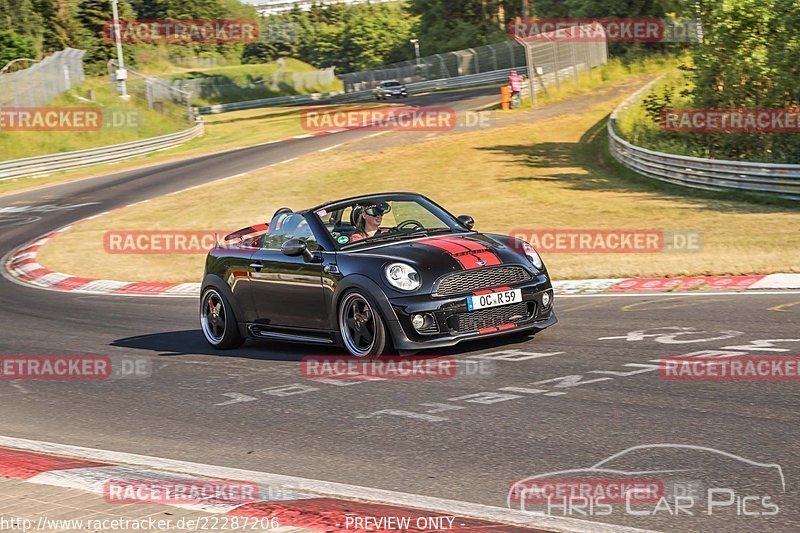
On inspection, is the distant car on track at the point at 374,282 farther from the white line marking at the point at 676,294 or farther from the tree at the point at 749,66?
the tree at the point at 749,66

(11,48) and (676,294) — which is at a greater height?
(11,48)

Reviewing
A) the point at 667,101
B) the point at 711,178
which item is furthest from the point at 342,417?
the point at 667,101

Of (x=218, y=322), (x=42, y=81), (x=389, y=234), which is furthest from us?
(x=42, y=81)

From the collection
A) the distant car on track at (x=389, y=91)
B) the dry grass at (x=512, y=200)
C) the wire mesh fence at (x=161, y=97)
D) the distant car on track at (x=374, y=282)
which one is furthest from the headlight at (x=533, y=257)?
the distant car on track at (x=389, y=91)

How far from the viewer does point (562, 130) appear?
36.7 meters

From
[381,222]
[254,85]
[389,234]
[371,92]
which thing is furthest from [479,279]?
[254,85]

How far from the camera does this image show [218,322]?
11258mm

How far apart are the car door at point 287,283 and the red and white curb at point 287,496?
3227 millimetres

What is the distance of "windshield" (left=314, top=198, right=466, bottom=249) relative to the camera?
10156mm

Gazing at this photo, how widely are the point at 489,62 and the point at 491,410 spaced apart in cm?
7167

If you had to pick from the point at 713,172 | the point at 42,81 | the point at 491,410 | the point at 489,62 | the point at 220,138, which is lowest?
the point at 220,138

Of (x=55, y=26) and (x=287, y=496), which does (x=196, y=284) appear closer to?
(x=287, y=496)

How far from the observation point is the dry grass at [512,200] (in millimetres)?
15922

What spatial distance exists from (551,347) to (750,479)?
13.9 feet
